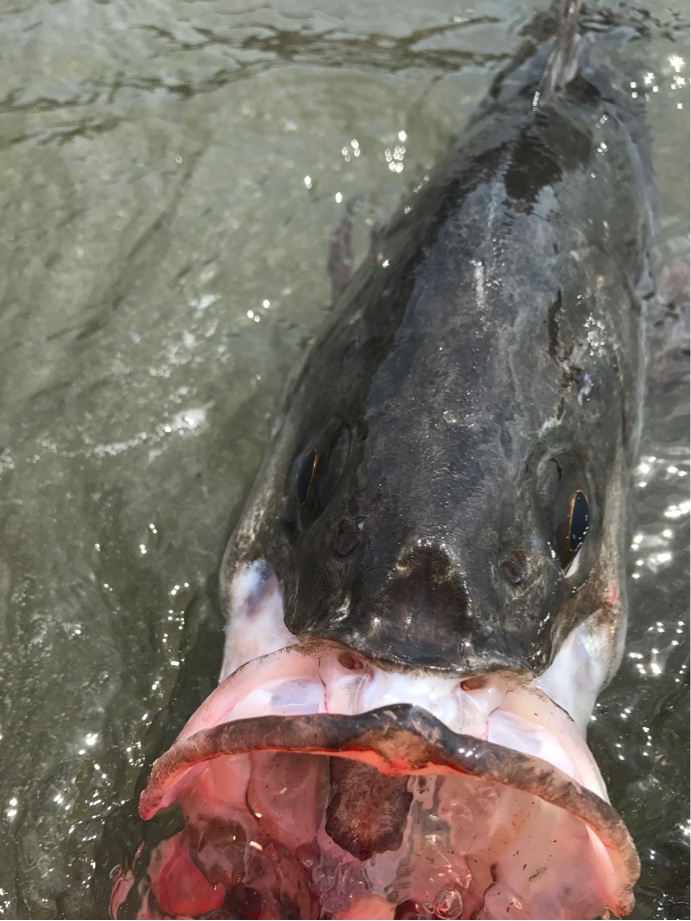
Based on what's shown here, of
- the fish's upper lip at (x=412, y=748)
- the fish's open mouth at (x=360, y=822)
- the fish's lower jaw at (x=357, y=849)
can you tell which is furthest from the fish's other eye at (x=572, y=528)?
the fish's upper lip at (x=412, y=748)

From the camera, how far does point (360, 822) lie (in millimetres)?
2008

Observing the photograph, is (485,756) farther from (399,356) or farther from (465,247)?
(465,247)

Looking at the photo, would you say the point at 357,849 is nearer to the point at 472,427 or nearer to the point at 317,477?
the point at 317,477

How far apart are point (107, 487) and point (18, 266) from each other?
4.35ft

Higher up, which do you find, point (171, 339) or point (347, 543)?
point (347, 543)

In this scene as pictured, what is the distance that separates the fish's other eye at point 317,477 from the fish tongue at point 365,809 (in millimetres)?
660

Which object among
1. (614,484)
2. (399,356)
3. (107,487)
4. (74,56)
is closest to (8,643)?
(107,487)

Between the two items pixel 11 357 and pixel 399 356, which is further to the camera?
pixel 11 357

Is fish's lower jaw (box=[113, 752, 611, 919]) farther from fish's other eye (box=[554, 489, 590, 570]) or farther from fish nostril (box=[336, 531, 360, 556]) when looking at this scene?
fish's other eye (box=[554, 489, 590, 570])

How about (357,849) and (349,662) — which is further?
(357,849)

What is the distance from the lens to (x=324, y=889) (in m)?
→ 1.96

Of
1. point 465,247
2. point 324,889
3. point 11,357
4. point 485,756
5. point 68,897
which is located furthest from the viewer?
point 11,357

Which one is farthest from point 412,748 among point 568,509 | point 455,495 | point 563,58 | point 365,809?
point 563,58

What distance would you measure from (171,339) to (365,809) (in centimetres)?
240
